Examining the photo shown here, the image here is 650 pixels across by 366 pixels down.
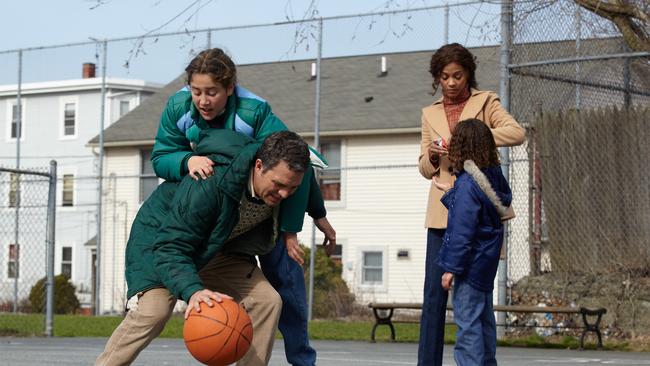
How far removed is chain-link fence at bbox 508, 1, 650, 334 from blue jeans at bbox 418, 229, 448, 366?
8.03m

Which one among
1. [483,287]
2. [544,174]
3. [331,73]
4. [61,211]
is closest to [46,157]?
[61,211]

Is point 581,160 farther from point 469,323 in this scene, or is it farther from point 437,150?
point 469,323

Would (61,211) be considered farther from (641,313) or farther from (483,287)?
(483,287)

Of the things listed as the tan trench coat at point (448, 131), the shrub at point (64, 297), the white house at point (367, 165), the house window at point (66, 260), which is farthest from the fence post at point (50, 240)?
the house window at point (66, 260)

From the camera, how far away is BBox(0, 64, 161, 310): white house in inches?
1698

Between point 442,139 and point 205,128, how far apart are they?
186 cm

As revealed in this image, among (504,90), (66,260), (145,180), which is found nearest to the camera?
(504,90)

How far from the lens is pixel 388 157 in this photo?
34.1 meters

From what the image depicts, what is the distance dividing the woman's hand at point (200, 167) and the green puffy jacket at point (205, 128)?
0.73 feet

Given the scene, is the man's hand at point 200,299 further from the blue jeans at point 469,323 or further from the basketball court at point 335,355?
the basketball court at point 335,355

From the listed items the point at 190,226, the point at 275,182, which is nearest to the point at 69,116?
the point at 190,226

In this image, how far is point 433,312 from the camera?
Result: 8.05m

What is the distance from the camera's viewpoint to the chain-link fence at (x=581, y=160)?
16.0 metres

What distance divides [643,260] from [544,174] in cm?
174
